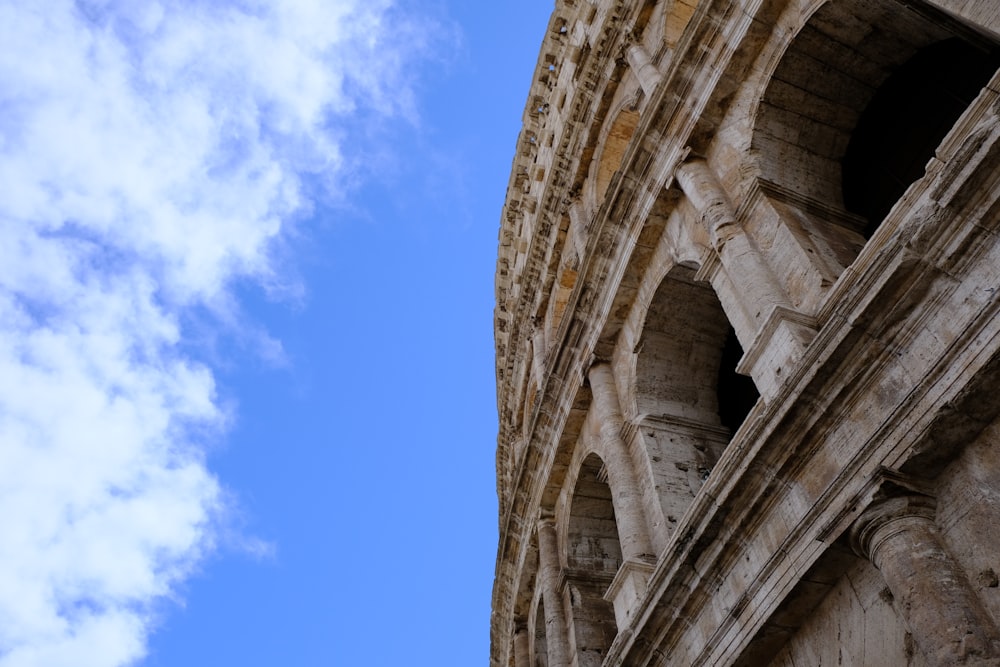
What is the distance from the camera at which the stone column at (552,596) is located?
34.0 feet

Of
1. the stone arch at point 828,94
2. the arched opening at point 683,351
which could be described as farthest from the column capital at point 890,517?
the arched opening at point 683,351

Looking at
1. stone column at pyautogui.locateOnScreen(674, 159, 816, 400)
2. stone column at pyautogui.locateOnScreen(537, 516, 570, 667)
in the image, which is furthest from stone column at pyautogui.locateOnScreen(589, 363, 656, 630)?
stone column at pyautogui.locateOnScreen(674, 159, 816, 400)

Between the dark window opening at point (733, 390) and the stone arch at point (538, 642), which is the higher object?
the dark window opening at point (733, 390)

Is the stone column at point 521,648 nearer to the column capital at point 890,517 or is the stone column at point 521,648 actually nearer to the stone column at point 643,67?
the stone column at point 643,67

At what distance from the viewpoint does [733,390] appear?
1020 centimetres

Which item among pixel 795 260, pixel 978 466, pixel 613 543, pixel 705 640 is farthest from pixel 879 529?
pixel 613 543

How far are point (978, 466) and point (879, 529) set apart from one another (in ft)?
2.20

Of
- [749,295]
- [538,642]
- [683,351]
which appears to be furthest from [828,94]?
[538,642]

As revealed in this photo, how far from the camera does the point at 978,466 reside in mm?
4734

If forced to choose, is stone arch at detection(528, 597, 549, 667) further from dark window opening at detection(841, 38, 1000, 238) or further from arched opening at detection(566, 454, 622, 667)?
dark window opening at detection(841, 38, 1000, 238)

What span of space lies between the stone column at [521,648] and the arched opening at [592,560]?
3187mm

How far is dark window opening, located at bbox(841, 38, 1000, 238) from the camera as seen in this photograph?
8.13 meters

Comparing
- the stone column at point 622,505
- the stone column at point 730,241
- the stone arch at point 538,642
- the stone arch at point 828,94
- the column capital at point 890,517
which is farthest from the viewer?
the stone arch at point 538,642

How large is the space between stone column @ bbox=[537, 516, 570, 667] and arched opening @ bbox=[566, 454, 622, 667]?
0.34 m
